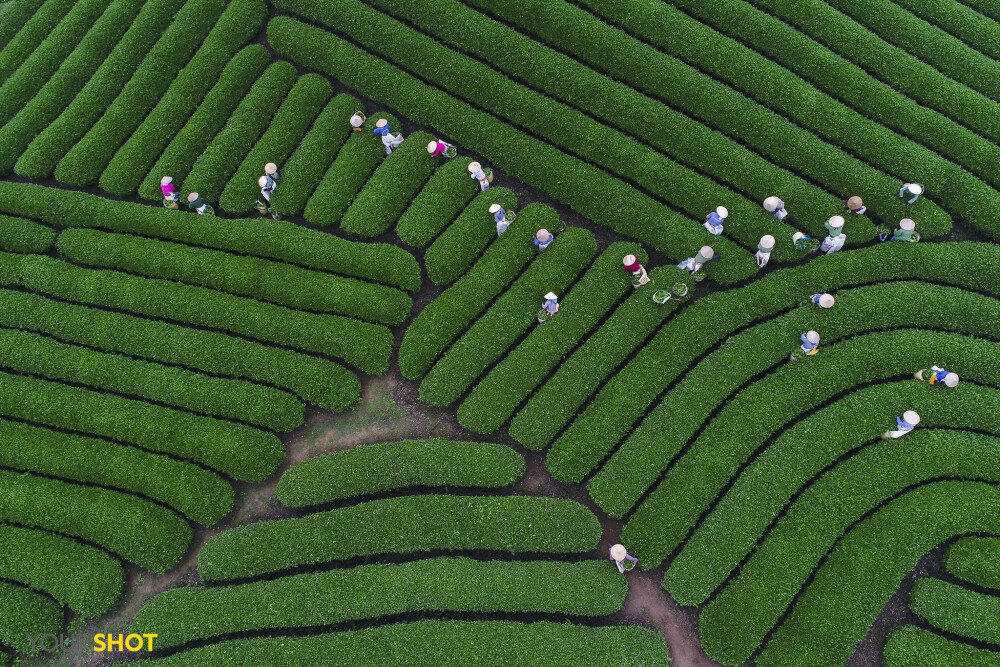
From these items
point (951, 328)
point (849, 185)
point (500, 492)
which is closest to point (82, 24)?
point (500, 492)

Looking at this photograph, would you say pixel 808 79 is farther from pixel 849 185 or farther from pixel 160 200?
pixel 160 200

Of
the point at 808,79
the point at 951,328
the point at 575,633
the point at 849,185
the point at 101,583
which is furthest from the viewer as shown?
the point at 808,79

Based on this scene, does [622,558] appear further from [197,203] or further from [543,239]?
[197,203]

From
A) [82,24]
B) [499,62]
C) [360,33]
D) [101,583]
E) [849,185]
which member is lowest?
[101,583]

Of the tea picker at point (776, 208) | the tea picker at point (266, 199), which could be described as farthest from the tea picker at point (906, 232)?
the tea picker at point (266, 199)

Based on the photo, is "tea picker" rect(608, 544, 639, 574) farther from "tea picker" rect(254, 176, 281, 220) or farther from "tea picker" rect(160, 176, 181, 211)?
"tea picker" rect(160, 176, 181, 211)

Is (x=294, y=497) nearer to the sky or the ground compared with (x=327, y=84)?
nearer to the ground

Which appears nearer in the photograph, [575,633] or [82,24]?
[575,633]
